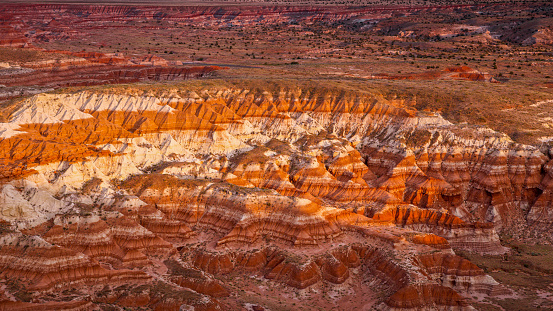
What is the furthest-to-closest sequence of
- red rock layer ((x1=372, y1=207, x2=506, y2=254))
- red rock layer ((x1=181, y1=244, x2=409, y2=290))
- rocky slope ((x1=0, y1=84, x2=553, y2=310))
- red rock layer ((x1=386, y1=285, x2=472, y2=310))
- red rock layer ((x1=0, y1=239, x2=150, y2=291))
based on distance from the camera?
red rock layer ((x1=372, y1=207, x2=506, y2=254)), red rock layer ((x1=181, y1=244, x2=409, y2=290)), rocky slope ((x1=0, y1=84, x2=553, y2=310)), red rock layer ((x1=386, y1=285, x2=472, y2=310)), red rock layer ((x1=0, y1=239, x2=150, y2=291))

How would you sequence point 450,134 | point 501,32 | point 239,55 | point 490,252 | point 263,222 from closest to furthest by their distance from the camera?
point 263,222 < point 490,252 < point 450,134 < point 239,55 < point 501,32

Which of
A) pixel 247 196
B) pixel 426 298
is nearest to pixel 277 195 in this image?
pixel 247 196

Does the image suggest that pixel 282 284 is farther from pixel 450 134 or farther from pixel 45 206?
pixel 450 134

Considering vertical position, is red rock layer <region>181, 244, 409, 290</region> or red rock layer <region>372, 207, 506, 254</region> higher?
red rock layer <region>181, 244, 409, 290</region>

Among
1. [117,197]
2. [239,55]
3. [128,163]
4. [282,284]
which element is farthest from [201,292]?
[239,55]

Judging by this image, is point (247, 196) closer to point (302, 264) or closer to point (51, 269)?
point (302, 264)

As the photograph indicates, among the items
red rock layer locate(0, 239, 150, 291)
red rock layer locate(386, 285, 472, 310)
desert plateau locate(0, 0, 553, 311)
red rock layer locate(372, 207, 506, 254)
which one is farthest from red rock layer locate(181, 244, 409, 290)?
red rock layer locate(372, 207, 506, 254)

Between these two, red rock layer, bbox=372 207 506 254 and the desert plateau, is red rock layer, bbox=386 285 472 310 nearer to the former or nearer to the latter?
the desert plateau
